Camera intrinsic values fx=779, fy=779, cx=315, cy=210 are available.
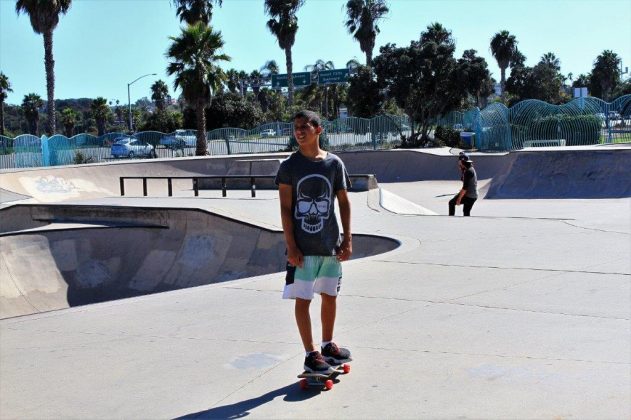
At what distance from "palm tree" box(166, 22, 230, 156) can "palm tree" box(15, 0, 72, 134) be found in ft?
23.1

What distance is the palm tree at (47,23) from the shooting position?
4319 cm

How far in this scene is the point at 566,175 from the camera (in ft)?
71.4

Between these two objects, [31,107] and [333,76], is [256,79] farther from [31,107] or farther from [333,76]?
[333,76]

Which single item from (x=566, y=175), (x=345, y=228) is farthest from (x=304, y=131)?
(x=566, y=175)

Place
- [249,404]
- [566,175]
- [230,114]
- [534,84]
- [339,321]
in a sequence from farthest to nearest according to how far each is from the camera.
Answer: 1. [534,84]
2. [230,114]
3. [566,175]
4. [339,321]
5. [249,404]

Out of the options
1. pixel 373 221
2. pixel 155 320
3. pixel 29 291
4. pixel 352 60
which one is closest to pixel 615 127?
pixel 373 221

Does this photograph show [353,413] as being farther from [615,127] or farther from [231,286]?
[615,127]

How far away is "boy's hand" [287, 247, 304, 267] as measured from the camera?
460cm

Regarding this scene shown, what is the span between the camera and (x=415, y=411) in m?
4.27

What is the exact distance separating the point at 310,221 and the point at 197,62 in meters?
Result: 37.7

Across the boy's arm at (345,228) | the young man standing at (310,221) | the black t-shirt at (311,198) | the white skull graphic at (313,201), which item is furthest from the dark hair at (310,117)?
the boy's arm at (345,228)

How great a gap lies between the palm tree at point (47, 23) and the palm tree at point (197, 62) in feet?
23.1

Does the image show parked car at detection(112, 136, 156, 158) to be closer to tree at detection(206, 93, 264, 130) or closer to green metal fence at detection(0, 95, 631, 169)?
green metal fence at detection(0, 95, 631, 169)

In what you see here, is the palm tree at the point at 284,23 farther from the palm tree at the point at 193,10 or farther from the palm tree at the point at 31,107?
the palm tree at the point at 31,107
